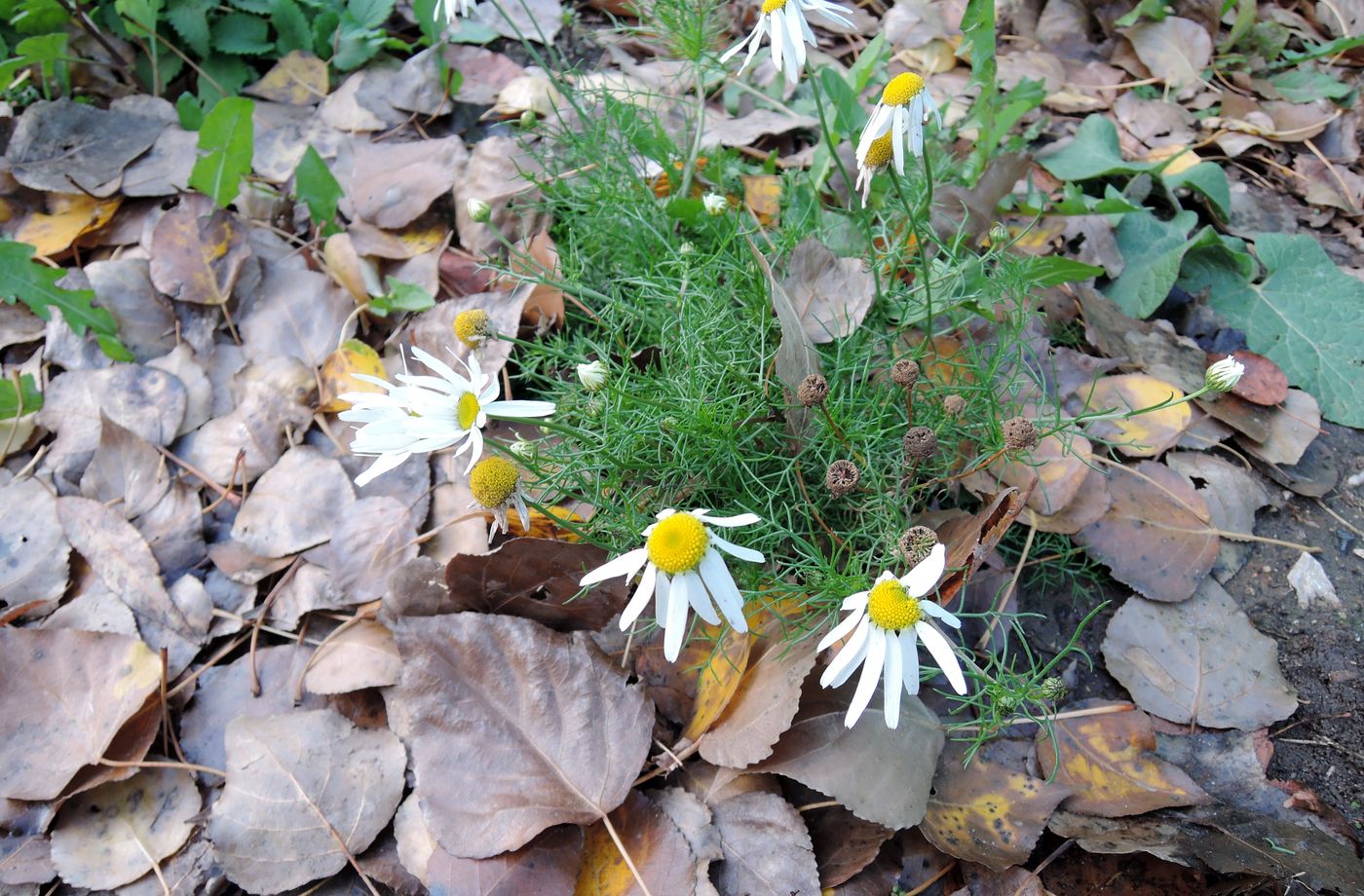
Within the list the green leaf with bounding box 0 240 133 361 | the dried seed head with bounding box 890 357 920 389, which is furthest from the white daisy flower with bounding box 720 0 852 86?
the green leaf with bounding box 0 240 133 361

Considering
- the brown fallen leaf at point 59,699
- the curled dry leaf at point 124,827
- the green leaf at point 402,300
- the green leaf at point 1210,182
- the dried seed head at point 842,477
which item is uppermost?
the dried seed head at point 842,477

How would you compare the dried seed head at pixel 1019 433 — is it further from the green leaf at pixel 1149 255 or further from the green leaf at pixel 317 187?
the green leaf at pixel 317 187

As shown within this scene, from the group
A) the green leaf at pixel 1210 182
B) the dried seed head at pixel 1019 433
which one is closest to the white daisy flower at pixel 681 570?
the dried seed head at pixel 1019 433

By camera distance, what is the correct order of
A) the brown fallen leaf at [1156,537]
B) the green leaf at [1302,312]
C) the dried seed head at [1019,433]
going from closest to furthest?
1. the dried seed head at [1019,433]
2. the brown fallen leaf at [1156,537]
3. the green leaf at [1302,312]

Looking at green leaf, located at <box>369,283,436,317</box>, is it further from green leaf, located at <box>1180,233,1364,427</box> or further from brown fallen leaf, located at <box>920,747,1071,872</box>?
green leaf, located at <box>1180,233,1364,427</box>

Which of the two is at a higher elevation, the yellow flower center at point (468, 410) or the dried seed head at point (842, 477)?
the yellow flower center at point (468, 410)

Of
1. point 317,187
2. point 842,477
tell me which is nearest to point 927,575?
point 842,477

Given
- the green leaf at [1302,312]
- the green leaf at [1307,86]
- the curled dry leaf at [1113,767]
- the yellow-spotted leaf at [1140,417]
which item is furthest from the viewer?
the green leaf at [1307,86]
